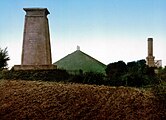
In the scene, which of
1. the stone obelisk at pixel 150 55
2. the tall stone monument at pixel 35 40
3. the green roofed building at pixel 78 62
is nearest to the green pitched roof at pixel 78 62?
the green roofed building at pixel 78 62

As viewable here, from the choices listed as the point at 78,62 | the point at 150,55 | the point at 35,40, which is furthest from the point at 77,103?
the point at 150,55

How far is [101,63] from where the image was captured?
21375 mm

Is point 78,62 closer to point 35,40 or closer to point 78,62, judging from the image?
point 78,62

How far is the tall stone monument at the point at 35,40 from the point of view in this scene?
1625 centimetres

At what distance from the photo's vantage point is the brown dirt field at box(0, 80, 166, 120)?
751cm

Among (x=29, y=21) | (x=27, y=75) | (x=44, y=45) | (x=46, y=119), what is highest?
(x=29, y=21)

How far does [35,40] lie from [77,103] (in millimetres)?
8744

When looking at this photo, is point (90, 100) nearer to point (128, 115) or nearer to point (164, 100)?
point (128, 115)

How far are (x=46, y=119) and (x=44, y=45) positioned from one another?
359 inches

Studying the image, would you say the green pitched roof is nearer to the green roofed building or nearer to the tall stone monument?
the green roofed building

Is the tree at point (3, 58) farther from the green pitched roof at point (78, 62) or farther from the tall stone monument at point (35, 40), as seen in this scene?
the green pitched roof at point (78, 62)

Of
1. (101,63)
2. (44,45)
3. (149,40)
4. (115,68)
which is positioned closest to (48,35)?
(44,45)

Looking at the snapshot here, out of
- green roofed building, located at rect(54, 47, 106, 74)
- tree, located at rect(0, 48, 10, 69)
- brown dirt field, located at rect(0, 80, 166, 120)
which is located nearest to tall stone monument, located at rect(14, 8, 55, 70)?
tree, located at rect(0, 48, 10, 69)

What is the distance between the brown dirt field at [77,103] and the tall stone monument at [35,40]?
7294 mm
